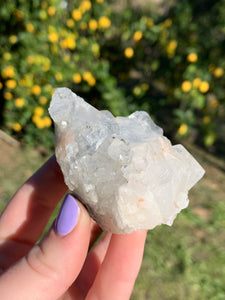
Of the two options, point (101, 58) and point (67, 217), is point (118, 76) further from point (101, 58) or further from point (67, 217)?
point (67, 217)

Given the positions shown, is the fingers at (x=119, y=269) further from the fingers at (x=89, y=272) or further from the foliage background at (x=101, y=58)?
the foliage background at (x=101, y=58)

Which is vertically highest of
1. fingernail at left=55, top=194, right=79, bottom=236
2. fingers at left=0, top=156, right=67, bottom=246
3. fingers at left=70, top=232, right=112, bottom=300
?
fingernail at left=55, top=194, right=79, bottom=236

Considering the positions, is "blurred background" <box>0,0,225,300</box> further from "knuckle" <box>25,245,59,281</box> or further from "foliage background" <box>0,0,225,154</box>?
"knuckle" <box>25,245,59,281</box>

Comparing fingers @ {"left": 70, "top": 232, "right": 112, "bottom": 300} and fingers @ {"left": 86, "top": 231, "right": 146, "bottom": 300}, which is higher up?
fingers @ {"left": 86, "top": 231, "right": 146, "bottom": 300}

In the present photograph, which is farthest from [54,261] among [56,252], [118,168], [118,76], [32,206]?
[118,76]

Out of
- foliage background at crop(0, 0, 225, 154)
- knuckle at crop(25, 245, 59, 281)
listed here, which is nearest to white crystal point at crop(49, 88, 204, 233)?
knuckle at crop(25, 245, 59, 281)

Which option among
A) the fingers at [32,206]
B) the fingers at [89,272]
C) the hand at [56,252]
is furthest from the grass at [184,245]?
the fingers at [32,206]

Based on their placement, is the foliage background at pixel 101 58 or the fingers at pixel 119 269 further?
the foliage background at pixel 101 58
